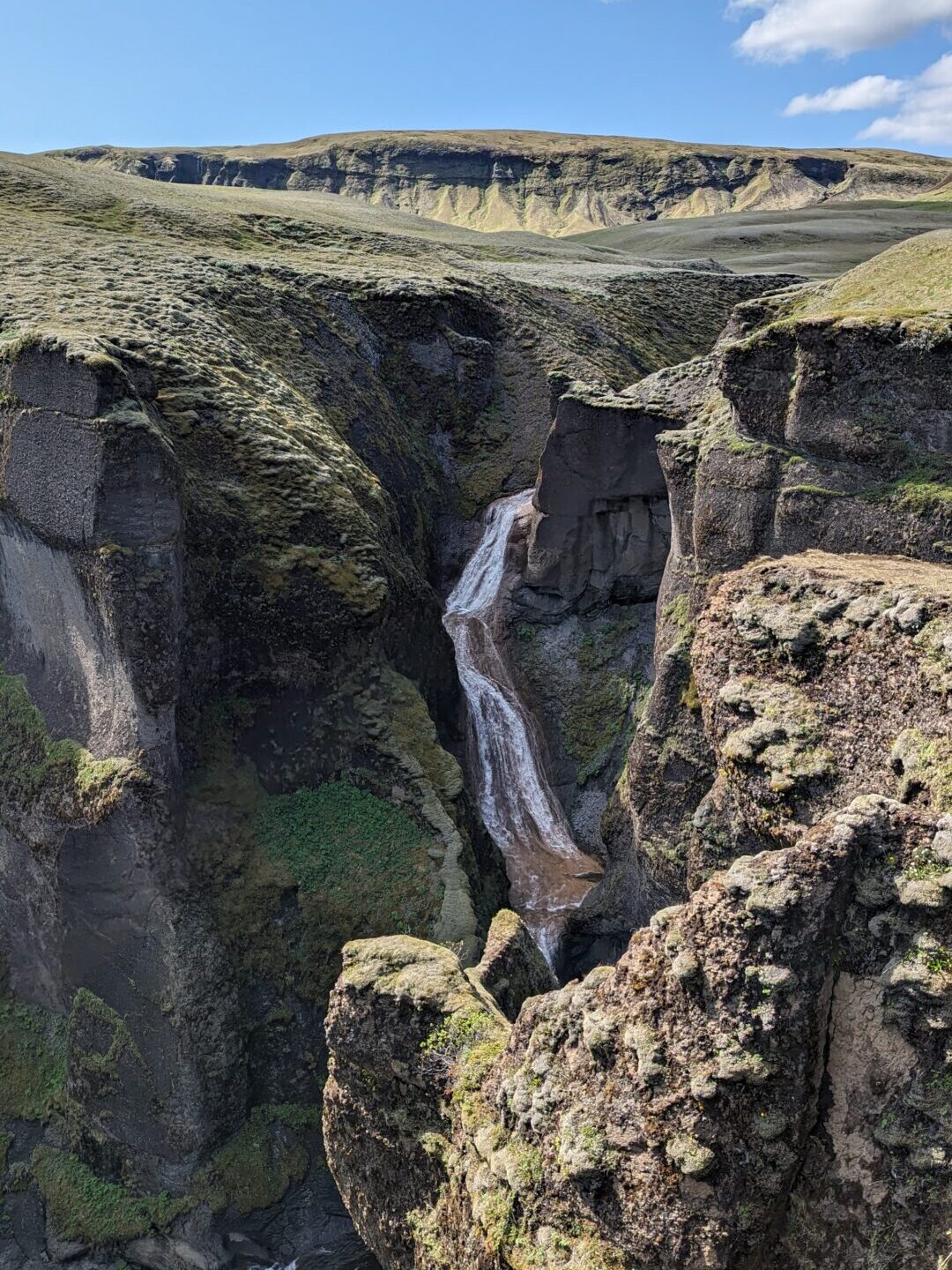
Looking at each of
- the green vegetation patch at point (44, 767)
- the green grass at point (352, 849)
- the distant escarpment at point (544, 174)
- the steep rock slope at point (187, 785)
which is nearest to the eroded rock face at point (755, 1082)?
the steep rock slope at point (187, 785)

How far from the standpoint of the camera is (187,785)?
2555 centimetres

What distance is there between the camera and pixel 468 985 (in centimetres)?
1396

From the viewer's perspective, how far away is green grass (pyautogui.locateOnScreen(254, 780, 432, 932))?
25.3 metres

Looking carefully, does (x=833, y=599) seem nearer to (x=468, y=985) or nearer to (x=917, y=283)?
(x=468, y=985)

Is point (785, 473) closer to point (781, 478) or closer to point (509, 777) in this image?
point (781, 478)

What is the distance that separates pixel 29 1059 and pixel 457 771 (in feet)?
41.6

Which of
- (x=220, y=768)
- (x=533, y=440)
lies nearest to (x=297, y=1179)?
(x=220, y=768)

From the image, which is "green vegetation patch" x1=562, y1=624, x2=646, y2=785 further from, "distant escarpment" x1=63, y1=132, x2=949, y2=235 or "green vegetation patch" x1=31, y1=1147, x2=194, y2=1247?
"distant escarpment" x1=63, y1=132, x2=949, y2=235

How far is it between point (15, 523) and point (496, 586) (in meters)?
19.0

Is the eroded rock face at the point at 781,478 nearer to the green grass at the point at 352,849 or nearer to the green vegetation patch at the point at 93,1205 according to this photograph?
the green grass at the point at 352,849

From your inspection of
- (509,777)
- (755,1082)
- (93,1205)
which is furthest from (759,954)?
(509,777)

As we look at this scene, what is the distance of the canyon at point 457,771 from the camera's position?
9.98 metres

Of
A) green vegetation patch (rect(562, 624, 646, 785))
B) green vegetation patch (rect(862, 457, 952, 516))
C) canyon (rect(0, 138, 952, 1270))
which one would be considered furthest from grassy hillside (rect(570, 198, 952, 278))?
green vegetation patch (rect(862, 457, 952, 516))

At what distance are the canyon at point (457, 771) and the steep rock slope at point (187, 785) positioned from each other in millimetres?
110
